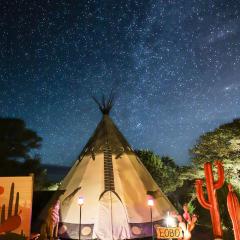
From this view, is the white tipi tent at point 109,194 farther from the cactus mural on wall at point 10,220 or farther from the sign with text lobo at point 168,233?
the sign with text lobo at point 168,233

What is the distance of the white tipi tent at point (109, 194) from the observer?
12.8 metres

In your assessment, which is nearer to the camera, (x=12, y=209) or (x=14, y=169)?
(x=12, y=209)

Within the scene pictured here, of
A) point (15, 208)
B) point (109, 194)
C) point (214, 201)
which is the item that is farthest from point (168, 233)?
point (109, 194)

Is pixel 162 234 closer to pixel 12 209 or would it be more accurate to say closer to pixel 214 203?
pixel 214 203

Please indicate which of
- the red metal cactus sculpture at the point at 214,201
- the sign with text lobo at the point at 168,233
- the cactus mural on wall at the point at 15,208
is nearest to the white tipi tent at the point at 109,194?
the cactus mural on wall at the point at 15,208

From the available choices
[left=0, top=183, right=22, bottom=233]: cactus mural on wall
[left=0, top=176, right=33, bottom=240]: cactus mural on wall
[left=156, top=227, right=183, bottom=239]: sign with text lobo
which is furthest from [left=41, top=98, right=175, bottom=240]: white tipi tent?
[left=156, top=227, right=183, bottom=239]: sign with text lobo

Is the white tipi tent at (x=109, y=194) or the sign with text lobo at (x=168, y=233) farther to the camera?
the white tipi tent at (x=109, y=194)

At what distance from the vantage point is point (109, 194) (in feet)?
45.0

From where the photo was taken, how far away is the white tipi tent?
42.0 ft

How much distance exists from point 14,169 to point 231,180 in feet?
48.7

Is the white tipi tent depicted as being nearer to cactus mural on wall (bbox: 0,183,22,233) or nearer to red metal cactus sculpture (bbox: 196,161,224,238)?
cactus mural on wall (bbox: 0,183,22,233)

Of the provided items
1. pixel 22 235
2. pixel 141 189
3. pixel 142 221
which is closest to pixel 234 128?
pixel 141 189

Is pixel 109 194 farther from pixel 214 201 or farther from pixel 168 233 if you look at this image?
pixel 214 201

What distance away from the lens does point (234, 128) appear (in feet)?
58.6
